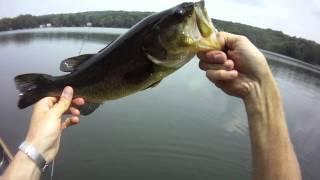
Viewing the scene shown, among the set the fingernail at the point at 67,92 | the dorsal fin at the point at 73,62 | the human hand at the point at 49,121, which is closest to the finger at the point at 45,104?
the human hand at the point at 49,121

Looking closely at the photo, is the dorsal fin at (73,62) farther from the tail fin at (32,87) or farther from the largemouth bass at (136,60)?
the tail fin at (32,87)

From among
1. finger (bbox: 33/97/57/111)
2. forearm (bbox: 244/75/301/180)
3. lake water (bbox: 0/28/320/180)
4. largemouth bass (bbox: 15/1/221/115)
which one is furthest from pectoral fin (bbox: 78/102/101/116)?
lake water (bbox: 0/28/320/180)

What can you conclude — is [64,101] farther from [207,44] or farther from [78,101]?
[207,44]

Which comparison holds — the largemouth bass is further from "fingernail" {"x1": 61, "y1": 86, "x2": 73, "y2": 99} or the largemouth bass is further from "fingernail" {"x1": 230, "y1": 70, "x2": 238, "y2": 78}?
"fingernail" {"x1": 230, "y1": 70, "x2": 238, "y2": 78}

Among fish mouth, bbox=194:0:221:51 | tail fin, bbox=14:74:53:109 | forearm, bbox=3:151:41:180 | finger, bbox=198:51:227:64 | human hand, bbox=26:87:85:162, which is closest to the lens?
fish mouth, bbox=194:0:221:51

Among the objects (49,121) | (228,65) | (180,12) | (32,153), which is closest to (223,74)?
(228,65)

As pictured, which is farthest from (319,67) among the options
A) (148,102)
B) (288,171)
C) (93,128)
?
(288,171)

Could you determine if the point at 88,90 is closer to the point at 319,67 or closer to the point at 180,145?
the point at 180,145
